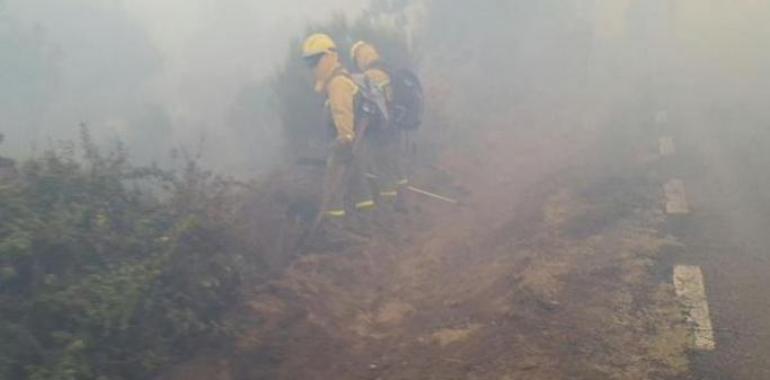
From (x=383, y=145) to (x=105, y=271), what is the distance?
4.98 m

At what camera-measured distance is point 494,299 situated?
6.09 m

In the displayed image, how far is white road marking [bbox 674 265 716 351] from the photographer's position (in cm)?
480

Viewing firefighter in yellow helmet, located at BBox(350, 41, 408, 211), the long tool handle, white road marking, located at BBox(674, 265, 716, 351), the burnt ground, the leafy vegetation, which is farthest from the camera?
the long tool handle

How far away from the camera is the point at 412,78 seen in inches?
375

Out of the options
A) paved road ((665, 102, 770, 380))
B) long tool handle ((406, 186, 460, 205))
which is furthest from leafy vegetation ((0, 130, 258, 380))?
long tool handle ((406, 186, 460, 205))

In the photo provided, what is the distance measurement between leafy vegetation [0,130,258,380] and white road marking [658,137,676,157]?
20.1 feet

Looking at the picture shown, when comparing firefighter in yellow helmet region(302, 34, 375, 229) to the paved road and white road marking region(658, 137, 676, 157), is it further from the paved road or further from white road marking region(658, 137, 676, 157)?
white road marking region(658, 137, 676, 157)

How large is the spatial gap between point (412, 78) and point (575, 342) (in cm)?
524

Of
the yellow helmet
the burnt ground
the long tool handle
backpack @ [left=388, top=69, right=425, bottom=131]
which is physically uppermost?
the yellow helmet

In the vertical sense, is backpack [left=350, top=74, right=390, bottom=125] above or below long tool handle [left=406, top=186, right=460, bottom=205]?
above

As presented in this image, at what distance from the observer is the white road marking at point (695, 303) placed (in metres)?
4.80

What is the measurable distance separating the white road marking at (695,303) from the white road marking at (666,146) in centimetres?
406

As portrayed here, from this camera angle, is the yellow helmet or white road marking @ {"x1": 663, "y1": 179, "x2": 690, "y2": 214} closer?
white road marking @ {"x1": 663, "y1": 179, "x2": 690, "y2": 214}

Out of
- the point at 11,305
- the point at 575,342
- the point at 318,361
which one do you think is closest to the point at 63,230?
the point at 11,305
